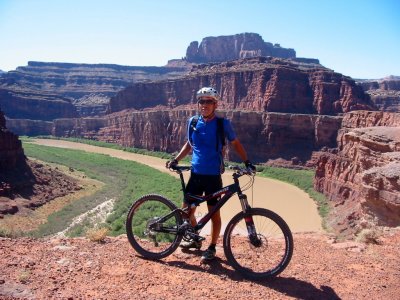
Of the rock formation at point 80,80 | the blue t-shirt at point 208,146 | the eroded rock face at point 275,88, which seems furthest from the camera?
the rock formation at point 80,80

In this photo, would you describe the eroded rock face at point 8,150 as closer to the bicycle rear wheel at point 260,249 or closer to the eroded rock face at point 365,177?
the eroded rock face at point 365,177

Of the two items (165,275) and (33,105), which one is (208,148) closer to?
(165,275)

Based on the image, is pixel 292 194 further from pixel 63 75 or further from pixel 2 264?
pixel 63 75

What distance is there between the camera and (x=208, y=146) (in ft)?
19.6

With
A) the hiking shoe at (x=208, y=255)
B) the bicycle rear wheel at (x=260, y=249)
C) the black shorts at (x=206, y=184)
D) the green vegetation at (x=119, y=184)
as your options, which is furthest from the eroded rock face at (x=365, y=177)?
the black shorts at (x=206, y=184)

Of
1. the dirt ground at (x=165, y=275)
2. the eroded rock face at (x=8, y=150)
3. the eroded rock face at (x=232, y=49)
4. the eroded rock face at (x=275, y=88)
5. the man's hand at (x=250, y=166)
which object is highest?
the eroded rock face at (x=232, y=49)

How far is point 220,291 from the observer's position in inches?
202

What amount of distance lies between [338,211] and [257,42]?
135 meters

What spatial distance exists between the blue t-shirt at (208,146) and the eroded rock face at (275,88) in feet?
199

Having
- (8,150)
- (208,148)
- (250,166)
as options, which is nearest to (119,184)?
(8,150)

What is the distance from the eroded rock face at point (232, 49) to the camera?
150500 mm

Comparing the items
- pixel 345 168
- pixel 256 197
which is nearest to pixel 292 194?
pixel 256 197

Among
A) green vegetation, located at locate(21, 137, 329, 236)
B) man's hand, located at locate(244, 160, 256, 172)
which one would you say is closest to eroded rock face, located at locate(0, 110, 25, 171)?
green vegetation, located at locate(21, 137, 329, 236)

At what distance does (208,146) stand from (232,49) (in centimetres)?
15498
